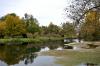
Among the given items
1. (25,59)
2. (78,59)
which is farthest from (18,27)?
(78,59)

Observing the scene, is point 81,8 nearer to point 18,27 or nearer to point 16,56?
point 16,56

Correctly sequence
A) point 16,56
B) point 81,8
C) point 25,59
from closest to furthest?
point 81,8 → point 25,59 → point 16,56

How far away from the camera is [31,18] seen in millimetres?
142500

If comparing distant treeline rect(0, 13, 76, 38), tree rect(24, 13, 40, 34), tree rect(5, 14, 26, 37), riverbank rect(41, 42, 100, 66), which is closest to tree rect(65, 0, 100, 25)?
riverbank rect(41, 42, 100, 66)

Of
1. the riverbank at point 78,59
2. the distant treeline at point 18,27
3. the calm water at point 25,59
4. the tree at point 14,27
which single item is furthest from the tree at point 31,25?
the riverbank at point 78,59

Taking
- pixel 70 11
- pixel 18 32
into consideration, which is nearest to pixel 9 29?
pixel 18 32

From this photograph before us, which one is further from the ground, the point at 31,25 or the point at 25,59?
the point at 31,25

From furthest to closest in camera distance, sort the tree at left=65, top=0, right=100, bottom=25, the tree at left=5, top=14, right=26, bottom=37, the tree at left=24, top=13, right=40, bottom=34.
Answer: the tree at left=24, top=13, right=40, bottom=34 → the tree at left=5, top=14, right=26, bottom=37 → the tree at left=65, top=0, right=100, bottom=25

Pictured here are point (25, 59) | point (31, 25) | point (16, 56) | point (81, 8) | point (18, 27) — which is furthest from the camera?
point (31, 25)

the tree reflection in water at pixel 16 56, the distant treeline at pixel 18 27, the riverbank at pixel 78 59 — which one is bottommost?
the tree reflection in water at pixel 16 56

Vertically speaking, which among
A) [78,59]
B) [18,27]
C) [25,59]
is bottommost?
[25,59]

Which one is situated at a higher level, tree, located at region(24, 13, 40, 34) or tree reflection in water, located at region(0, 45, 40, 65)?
tree, located at region(24, 13, 40, 34)

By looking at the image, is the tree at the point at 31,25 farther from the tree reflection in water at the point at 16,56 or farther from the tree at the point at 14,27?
the tree reflection in water at the point at 16,56

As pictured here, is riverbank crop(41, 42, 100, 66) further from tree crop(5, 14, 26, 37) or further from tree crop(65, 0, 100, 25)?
tree crop(5, 14, 26, 37)
